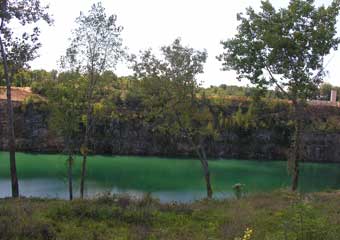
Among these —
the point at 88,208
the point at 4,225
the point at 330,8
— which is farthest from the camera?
the point at 330,8

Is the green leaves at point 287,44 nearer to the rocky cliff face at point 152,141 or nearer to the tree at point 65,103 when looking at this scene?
the tree at point 65,103

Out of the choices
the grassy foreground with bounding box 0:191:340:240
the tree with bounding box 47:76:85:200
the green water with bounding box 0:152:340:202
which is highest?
the tree with bounding box 47:76:85:200

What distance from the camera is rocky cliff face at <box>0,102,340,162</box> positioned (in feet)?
201

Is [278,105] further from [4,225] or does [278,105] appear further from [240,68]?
[4,225]

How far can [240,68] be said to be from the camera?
21781 mm

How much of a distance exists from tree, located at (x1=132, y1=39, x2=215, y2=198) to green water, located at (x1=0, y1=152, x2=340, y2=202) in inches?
163

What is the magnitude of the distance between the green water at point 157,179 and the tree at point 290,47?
26.3ft

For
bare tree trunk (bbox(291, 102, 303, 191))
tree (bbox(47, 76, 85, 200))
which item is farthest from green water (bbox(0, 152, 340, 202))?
bare tree trunk (bbox(291, 102, 303, 191))

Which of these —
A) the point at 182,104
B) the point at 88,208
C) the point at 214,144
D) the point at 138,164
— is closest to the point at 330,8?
the point at 182,104

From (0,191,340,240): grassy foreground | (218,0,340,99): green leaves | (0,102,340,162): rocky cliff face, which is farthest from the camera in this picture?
(0,102,340,162): rocky cliff face

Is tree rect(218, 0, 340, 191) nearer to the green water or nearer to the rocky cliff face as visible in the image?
the green water

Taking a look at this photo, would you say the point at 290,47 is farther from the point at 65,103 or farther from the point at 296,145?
the point at 65,103

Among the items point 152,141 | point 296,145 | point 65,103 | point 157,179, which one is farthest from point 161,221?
point 152,141

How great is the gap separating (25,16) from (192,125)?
10.5 m
